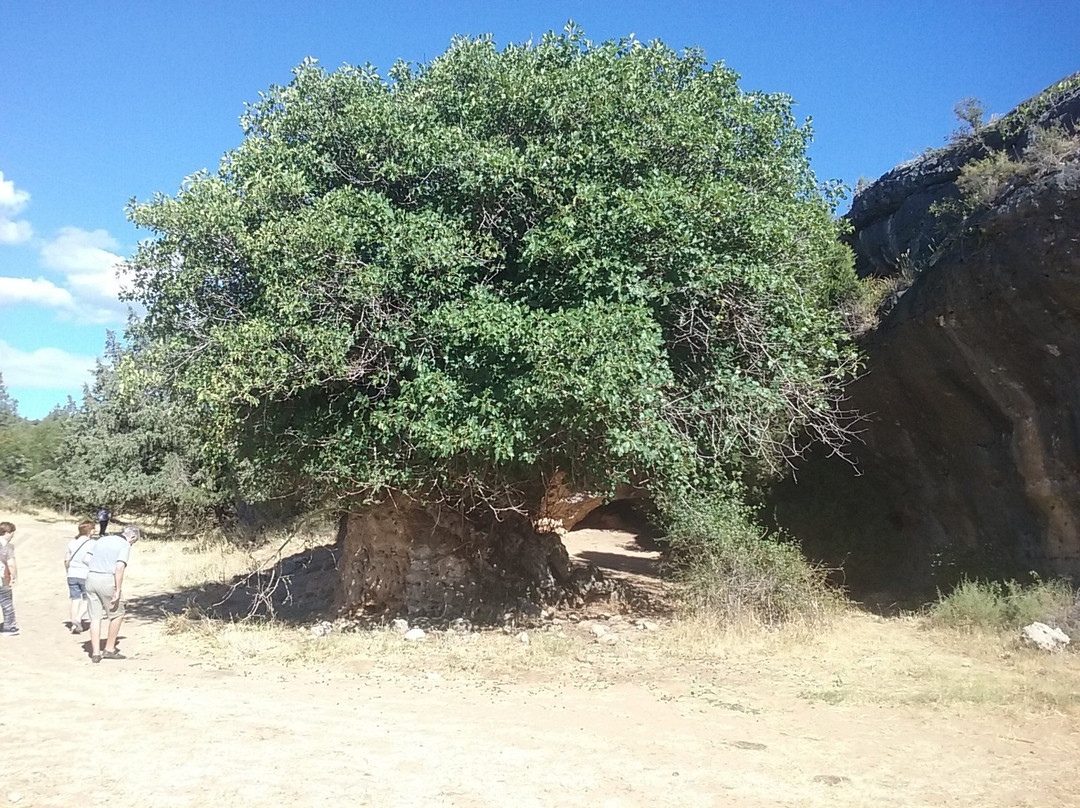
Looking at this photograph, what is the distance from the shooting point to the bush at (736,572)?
1088cm

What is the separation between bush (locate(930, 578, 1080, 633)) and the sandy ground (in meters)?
3.48

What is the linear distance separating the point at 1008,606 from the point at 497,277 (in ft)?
25.6

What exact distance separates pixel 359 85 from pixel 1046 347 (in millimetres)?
9574

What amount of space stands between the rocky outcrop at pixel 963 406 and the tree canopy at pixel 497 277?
1892mm

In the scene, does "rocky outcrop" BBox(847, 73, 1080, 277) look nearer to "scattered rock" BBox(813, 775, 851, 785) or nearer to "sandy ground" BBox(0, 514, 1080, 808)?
"sandy ground" BBox(0, 514, 1080, 808)

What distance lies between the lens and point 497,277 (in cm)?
1084

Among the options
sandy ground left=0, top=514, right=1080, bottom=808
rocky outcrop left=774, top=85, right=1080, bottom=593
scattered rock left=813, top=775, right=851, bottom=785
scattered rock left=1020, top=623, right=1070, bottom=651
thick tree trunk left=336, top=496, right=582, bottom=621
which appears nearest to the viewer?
sandy ground left=0, top=514, right=1080, bottom=808

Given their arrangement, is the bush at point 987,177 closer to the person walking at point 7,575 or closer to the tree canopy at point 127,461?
the person walking at point 7,575

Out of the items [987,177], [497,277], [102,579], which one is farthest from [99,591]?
[987,177]

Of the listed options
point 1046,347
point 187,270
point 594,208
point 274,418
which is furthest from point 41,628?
point 1046,347

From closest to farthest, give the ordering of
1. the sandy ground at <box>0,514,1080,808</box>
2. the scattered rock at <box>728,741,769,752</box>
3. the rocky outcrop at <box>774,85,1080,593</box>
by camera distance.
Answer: the sandy ground at <box>0,514,1080,808</box> < the scattered rock at <box>728,741,769,752</box> < the rocky outcrop at <box>774,85,1080,593</box>

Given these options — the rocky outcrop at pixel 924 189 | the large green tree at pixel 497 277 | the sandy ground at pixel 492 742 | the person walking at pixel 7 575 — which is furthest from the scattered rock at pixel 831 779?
the person walking at pixel 7 575

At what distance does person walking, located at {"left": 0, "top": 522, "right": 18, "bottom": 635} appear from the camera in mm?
10211

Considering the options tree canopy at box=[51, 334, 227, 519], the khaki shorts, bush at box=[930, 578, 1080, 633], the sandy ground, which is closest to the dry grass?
the sandy ground
